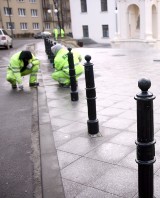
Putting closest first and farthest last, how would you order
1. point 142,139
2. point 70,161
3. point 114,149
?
point 142,139 → point 70,161 → point 114,149

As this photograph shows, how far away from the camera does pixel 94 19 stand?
45.0m

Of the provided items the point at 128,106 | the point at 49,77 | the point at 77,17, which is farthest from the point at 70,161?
the point at 77,17

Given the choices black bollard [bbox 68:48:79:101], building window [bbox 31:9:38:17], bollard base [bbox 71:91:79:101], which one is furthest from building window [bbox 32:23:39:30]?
bollard base [bbox 71:91:79:101]

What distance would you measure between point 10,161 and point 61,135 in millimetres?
1031

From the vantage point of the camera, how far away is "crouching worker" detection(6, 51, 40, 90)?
8383 mm

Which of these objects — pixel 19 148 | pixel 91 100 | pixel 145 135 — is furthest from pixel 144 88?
pixel 19 148

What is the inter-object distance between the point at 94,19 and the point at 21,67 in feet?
125

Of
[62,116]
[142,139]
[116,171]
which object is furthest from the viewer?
[62,116]

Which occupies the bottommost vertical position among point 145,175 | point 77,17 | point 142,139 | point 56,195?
point 56,195

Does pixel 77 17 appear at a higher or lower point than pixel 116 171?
higher

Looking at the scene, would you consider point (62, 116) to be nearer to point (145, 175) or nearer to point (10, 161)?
point (10, 161)

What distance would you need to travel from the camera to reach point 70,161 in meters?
3.89

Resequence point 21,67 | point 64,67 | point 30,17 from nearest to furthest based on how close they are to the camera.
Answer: point 64,67
point 21,67
point 30,17

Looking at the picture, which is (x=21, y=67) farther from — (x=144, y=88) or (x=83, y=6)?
(x=83, y=6)
